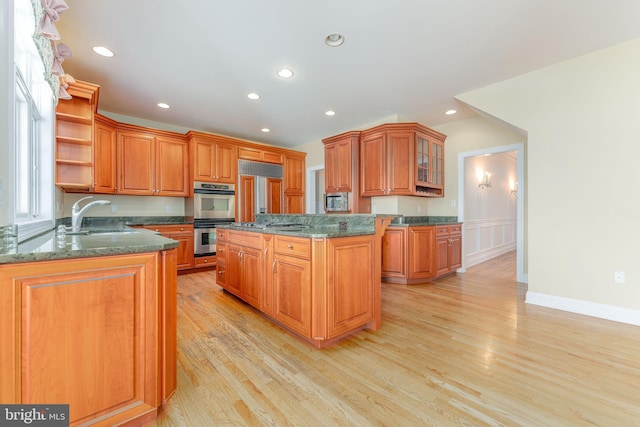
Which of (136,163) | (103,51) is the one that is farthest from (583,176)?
(136,163)

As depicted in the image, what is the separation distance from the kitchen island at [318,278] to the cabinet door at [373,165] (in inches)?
64.3

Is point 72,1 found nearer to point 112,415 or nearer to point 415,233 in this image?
point 112,415

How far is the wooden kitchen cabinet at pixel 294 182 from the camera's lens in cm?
583

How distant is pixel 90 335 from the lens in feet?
3.67

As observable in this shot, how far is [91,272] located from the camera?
1.11 m

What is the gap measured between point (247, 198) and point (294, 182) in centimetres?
124

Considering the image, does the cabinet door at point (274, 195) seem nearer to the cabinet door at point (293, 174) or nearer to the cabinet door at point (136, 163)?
the cabinet door at point (293, 174)

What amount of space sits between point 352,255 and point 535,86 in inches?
113

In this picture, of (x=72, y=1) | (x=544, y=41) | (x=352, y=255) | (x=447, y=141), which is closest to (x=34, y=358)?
(x=352, y=255)

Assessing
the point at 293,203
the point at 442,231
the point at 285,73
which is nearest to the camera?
the point at 285,73

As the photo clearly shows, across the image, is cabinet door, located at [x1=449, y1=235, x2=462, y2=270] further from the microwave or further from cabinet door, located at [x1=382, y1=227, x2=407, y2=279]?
the microwave

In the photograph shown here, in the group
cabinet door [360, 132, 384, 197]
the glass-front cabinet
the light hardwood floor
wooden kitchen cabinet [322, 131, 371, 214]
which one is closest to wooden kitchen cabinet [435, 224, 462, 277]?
the glass-front cabinet

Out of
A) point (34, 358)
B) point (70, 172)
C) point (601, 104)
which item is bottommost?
point (34, 358)

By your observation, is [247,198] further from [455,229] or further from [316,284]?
[455,229]
